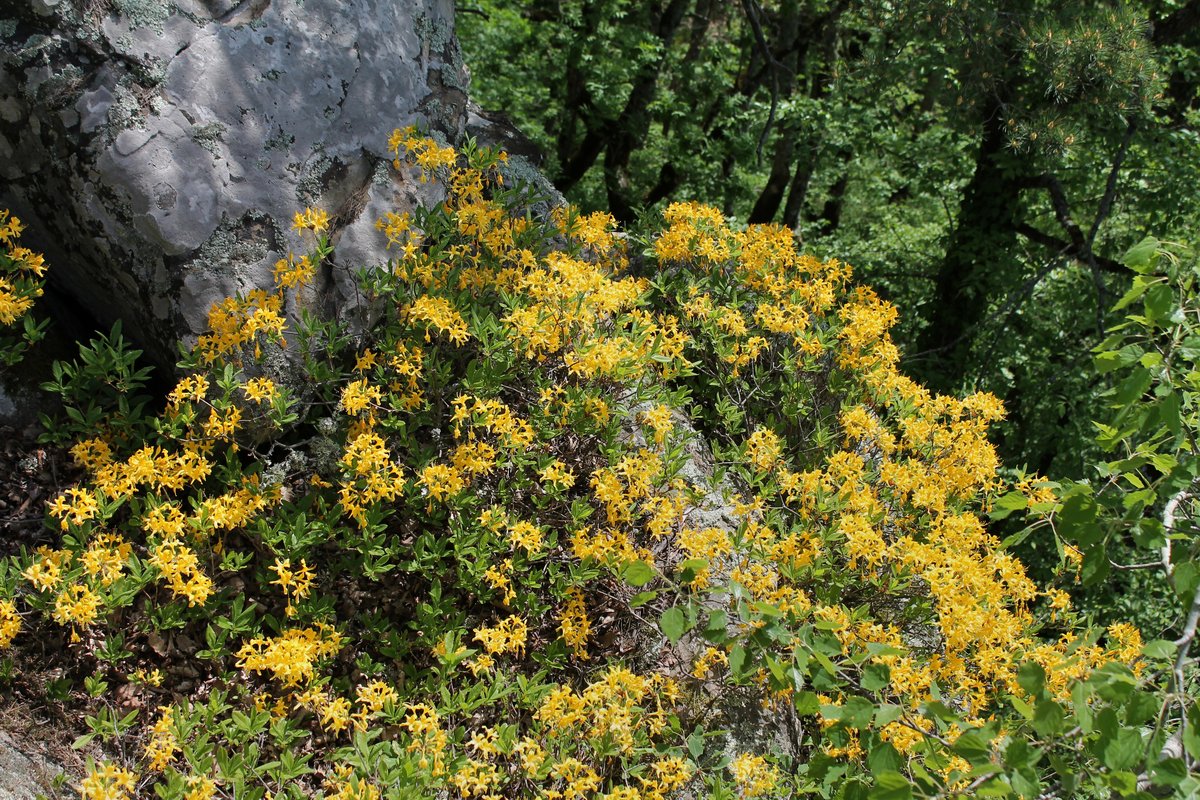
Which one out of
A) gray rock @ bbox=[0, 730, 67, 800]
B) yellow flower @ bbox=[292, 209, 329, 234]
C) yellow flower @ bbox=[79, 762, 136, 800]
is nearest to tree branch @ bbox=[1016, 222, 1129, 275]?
yellow flower @ bbox=[292, 209, 329, 234]

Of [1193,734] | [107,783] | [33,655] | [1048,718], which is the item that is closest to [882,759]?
[1048,718]

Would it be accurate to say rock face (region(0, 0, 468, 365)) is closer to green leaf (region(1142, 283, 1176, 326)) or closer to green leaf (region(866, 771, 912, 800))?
green leaf (region(866, 771, 912, 800))

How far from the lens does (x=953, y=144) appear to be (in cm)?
761

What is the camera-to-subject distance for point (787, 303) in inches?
168

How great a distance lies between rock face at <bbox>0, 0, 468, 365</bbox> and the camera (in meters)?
3.13

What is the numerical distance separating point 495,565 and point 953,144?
6458 mm

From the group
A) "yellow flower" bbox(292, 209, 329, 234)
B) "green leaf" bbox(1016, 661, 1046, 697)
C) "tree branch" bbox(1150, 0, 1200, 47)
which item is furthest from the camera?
"tree branch" bbox(1150, 0, 1200, 47)

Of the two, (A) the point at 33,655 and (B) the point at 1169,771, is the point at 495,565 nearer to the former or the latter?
(A) the point at 33,655

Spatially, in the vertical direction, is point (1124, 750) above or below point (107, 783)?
above

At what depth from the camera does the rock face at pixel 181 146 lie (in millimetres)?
3129

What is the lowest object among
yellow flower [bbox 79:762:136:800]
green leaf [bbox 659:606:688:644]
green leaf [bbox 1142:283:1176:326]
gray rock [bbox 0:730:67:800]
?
gray rock [bbox 0:730:67:800]

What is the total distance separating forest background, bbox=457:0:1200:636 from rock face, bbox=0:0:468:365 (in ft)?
5.86

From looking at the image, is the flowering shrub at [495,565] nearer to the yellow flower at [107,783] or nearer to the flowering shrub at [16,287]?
the yellow flower at [107,783]

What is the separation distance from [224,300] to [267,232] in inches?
12.6
